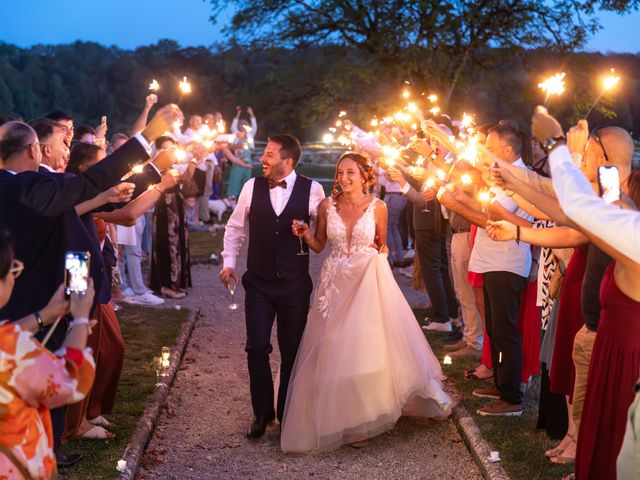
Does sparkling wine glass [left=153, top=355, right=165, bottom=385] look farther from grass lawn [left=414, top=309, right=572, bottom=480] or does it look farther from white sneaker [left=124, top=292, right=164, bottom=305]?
white sneaker [left=124, top=292, right=164, bottom=305]

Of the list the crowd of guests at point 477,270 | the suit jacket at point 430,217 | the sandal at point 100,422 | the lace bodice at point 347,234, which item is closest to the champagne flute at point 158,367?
the sandal at point 100,422

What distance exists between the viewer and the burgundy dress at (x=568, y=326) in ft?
18.6

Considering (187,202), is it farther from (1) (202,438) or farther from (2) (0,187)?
(2) (0,187)

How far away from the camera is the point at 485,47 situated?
2392cm

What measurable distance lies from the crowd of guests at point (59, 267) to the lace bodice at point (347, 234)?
4.80ft

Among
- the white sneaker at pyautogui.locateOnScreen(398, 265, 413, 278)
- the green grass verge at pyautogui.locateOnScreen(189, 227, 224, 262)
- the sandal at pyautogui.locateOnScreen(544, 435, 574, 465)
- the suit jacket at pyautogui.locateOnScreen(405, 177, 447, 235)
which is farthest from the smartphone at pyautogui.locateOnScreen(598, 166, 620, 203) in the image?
the green grass verge at pyautogui.locateOnScreen(189, 227, 224, 262)

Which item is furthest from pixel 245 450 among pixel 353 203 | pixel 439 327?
pixel 439 327

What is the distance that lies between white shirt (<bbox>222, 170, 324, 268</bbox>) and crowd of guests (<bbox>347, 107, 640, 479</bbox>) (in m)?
0.84

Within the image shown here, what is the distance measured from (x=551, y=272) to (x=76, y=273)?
421cm

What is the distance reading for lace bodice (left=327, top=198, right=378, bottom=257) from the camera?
6.86 meters

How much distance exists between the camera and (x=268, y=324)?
264 inches

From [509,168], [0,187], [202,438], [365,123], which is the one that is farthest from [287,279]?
Result: [365,123]

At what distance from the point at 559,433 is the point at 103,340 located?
383cm

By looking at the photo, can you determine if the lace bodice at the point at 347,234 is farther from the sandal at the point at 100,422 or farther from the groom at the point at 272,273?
the sandal at the point at 100,422
